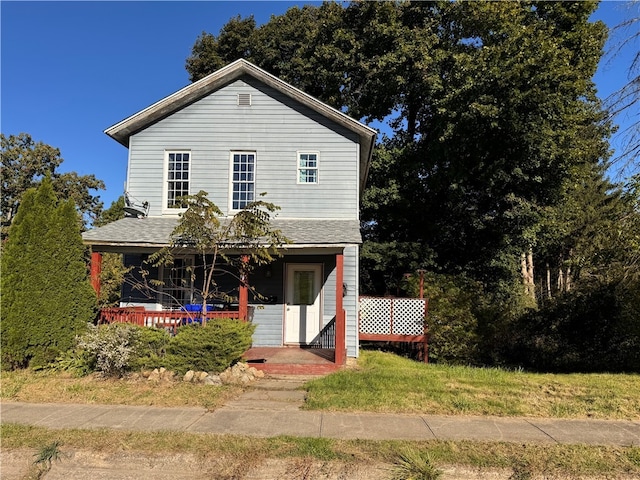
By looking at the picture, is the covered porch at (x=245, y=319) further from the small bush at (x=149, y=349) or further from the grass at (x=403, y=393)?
the small bush at (x=149, y=349)

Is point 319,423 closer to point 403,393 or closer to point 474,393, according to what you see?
point 403,393

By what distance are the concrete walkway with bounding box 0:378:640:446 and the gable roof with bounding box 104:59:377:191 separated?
791cm

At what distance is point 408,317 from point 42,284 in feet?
30.4

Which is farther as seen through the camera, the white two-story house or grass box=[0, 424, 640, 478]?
the white two-story house

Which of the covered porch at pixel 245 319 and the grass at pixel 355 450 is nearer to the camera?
the grass at pixel 355 450

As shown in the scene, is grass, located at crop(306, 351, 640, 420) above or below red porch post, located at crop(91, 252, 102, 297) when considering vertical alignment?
below

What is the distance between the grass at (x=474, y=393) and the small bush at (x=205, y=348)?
5.53ft

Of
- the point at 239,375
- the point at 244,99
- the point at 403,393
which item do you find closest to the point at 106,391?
the point at 239,375

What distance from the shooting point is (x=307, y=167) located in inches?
491

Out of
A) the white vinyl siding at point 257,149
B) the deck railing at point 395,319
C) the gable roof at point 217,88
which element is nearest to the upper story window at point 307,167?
the white vinyl siding at point 257,149

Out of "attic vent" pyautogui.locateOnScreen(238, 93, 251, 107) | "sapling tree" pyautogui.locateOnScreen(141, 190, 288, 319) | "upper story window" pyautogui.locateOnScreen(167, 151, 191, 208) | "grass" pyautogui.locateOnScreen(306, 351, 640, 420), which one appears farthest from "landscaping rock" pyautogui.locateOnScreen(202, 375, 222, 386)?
"attic vent" pyautogui.locateOnScreen(238, 93, 251, 107)

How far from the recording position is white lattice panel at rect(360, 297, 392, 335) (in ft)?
42.5

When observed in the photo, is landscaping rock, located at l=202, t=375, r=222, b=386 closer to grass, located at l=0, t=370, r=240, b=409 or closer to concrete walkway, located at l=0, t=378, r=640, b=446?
grass, located at l=0, t=370, r=240, b=409

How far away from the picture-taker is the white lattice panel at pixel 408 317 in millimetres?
12984
